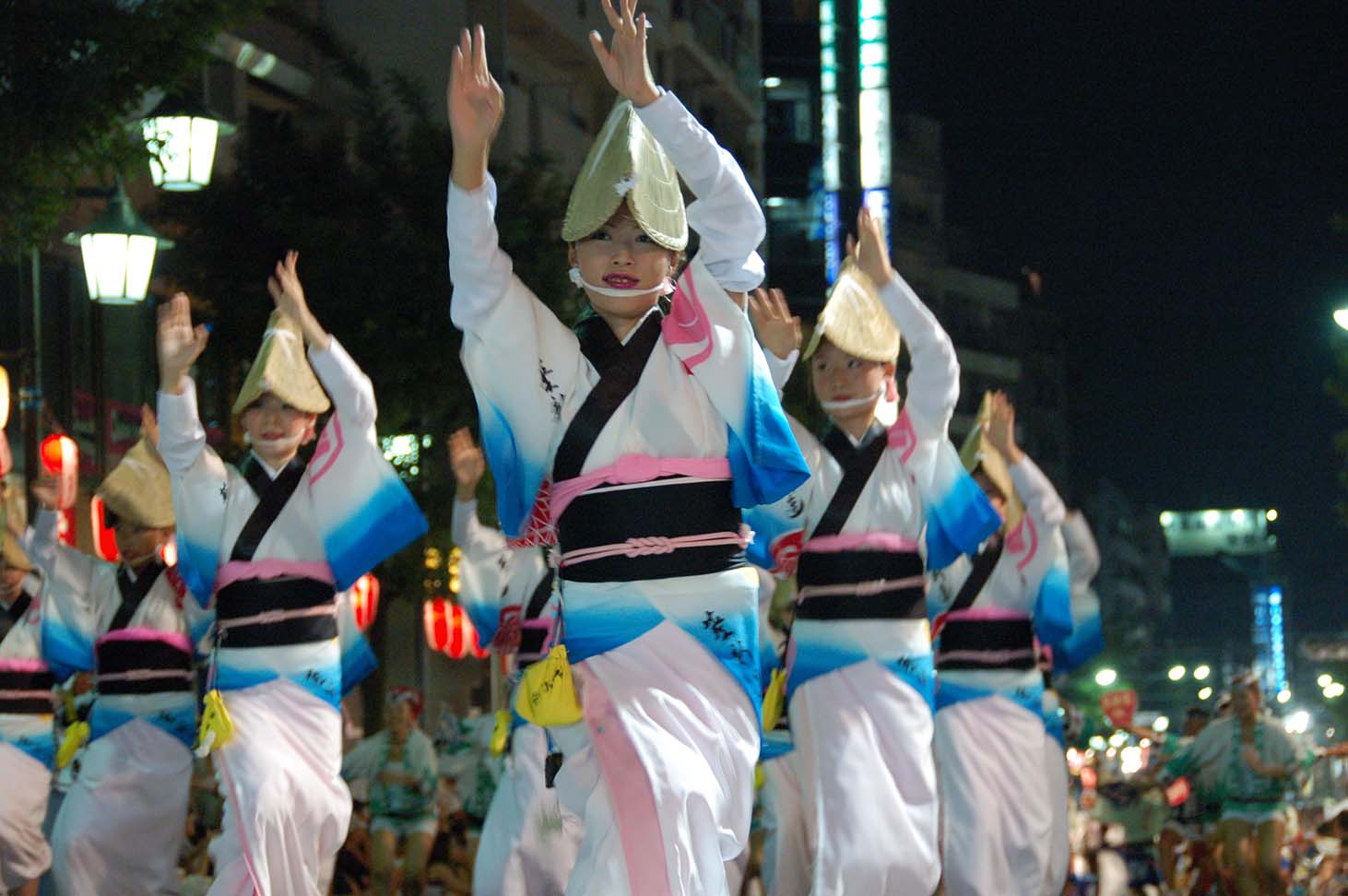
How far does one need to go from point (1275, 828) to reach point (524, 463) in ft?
32.5

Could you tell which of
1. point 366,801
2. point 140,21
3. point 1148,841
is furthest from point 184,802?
point 1148,841

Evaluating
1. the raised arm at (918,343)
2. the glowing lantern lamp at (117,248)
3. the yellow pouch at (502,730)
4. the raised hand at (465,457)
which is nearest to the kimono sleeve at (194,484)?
the raised hand at (465,457)

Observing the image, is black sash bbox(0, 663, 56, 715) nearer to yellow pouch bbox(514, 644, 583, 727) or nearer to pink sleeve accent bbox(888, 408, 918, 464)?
pink sleeve accent bbox(888, 408, 918, 464)

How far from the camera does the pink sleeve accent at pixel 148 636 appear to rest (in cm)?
1034

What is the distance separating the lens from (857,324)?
872cm

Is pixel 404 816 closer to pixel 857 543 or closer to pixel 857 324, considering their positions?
pixel 857 543

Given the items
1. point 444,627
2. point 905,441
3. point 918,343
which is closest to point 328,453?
point 905,441

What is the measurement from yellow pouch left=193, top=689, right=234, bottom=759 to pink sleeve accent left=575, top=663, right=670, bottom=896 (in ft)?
10.4

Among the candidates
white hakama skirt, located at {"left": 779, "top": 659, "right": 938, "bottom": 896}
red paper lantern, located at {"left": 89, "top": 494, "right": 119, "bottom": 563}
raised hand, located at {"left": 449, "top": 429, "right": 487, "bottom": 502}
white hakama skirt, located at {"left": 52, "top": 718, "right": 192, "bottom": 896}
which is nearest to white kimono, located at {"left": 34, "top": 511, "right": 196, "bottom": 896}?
white hakama skirt, located at {"left": 52, "top": 718, "right": 192, "bottom": 896}

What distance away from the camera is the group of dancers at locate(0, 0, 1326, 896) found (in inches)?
221

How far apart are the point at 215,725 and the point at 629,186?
136 inches

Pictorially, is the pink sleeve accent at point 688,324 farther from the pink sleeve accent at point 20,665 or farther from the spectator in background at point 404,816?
the spectator in background at point 404,816

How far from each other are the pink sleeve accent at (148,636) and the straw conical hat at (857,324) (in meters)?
3.48

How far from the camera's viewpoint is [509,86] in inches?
1123
